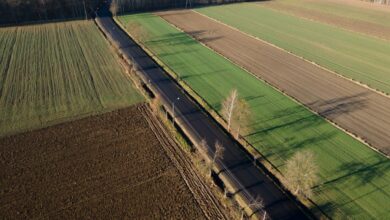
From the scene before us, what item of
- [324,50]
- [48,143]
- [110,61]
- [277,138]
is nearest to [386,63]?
[324,50]

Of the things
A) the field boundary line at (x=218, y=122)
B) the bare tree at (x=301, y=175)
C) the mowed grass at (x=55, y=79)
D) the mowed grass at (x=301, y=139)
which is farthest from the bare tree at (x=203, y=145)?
the mowed grass at (x=55, y=79)

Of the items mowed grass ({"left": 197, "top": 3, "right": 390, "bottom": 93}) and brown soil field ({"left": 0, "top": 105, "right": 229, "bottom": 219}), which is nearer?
brown soil field ({"left": 0, "top": 105, "right": 229, "bottom": 219})

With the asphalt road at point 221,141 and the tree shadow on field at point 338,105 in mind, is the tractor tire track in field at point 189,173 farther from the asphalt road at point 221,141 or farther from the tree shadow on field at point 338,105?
the tree shadow on field at point 338,105

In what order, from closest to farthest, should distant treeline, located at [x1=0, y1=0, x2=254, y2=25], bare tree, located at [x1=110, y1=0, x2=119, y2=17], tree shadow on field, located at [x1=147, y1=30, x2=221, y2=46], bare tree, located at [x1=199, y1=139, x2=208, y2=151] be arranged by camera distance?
bare tree, located at [x1=199, y1=139, x2=208, y2=151], tree shadow on field, located at [x1=147, y1=30, x2=221, y2=46], distant treeline, located at [x1=0, y1=0, x2=254, y2=25], bare tree, located at [x1=110, y1=0, x2=119, y2=17]

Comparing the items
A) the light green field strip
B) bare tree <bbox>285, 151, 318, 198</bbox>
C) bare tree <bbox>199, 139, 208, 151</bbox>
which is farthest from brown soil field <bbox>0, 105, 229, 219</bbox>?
the light green field strip

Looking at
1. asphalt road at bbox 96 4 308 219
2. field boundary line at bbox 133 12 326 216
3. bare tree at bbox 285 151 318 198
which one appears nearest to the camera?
bare tree at bbox 285 151 318 198

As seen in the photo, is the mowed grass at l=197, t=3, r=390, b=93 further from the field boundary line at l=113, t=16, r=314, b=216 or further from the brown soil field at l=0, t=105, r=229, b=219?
the brown soil field at l=0, t=105, r=229, b=219
